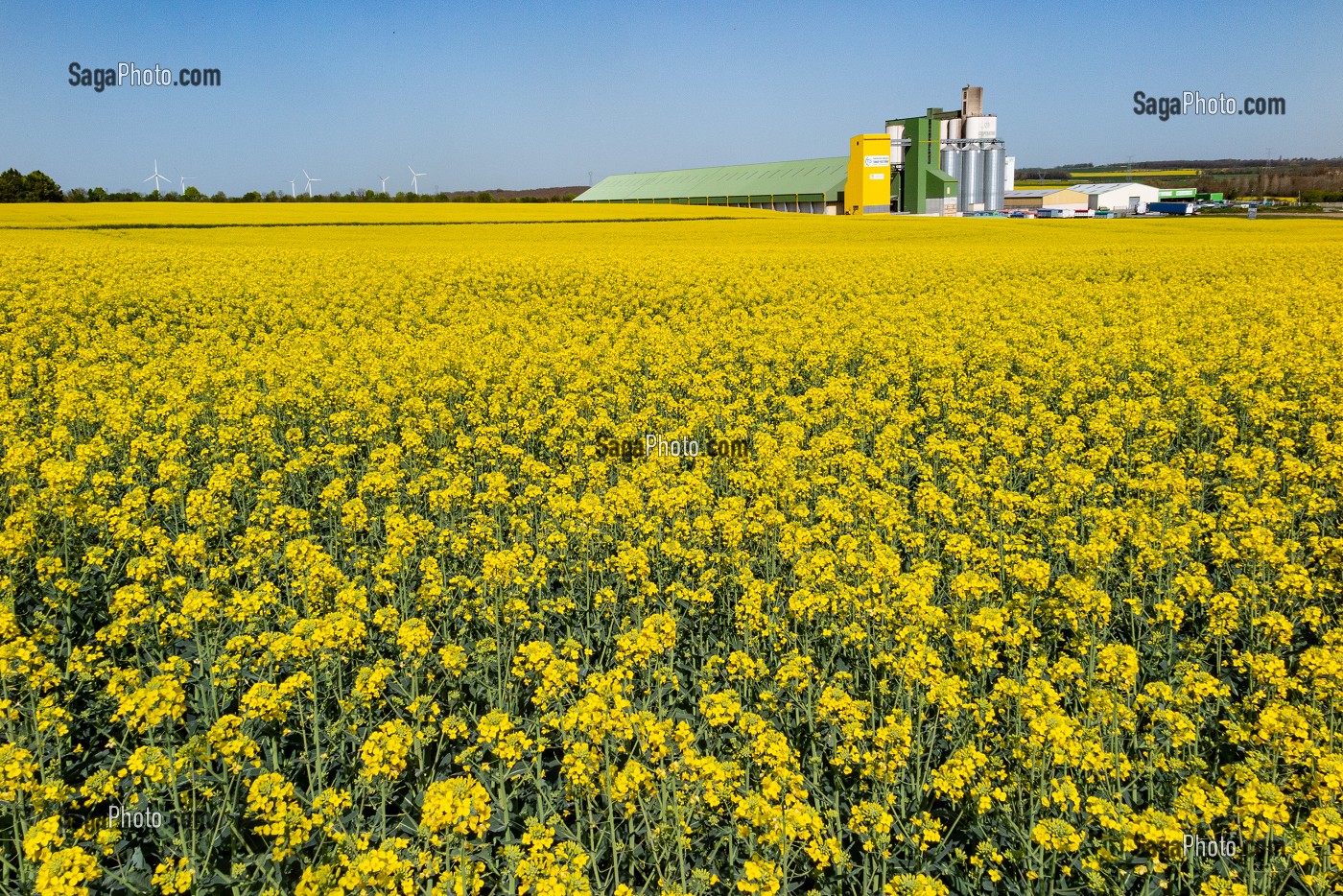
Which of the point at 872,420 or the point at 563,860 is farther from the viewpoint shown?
the point at 872,420

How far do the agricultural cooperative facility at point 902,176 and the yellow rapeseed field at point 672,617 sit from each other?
258ft

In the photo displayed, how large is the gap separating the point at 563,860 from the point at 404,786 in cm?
179

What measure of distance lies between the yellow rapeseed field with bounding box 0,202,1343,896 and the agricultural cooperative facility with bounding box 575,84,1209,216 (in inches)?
3101

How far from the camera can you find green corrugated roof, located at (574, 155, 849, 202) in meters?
101

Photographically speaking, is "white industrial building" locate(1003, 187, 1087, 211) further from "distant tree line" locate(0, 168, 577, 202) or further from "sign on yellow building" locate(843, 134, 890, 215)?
"distant tree line" locate(0, 168, 577, 202)

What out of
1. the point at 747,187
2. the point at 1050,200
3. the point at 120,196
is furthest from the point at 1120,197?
the point at 120,196

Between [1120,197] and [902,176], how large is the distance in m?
65.2

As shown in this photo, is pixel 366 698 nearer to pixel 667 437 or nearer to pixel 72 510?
pixel 72 510

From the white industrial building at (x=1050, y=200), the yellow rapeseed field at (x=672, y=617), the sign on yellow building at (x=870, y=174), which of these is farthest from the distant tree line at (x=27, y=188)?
the white industrial building at (x=1050, y=200)

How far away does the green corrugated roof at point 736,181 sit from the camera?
10144 cm

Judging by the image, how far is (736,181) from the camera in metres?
116

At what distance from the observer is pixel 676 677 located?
19.4 feet

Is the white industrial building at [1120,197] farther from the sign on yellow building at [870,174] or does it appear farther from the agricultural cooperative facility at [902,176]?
the sign on yellow building at [870,174]

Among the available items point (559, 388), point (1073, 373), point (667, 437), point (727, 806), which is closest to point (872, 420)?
point (667, 437)
